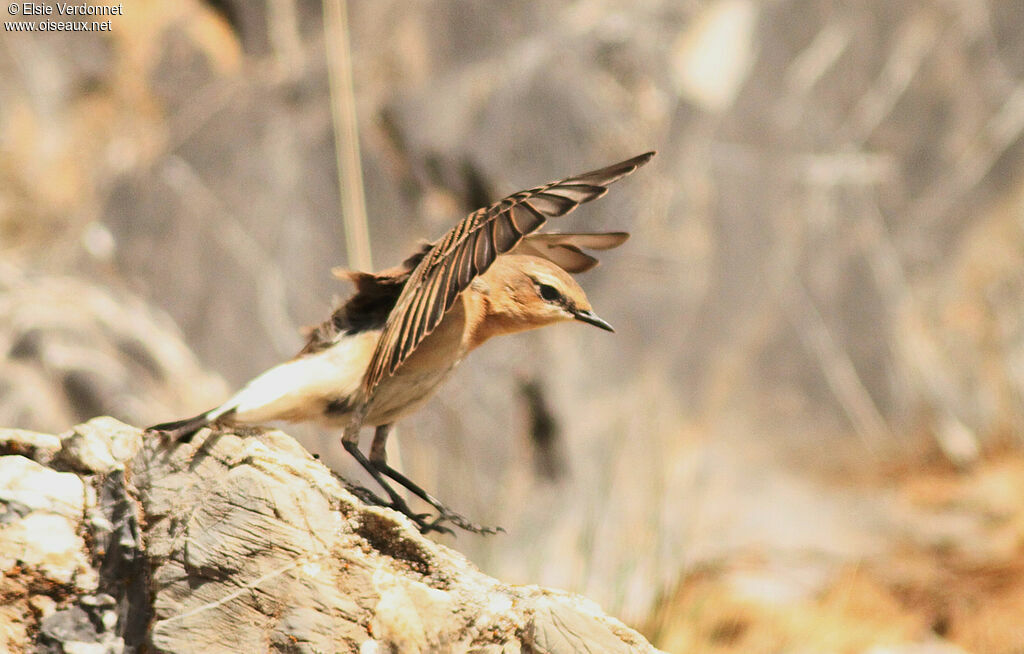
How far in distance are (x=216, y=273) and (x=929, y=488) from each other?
4910mm

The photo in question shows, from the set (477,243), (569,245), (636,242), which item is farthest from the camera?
(636,242)

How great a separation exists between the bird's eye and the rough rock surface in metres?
0.79

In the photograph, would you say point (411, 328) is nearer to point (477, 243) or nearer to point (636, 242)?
point (477, 243)

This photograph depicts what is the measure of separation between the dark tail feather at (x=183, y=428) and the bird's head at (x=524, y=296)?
0.80 m

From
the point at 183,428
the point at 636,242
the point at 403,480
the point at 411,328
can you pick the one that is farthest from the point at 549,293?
the point at 636,242

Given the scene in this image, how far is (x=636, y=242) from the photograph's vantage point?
20.7 ft

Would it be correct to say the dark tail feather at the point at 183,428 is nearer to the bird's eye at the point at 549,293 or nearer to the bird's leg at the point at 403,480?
the bird's leg at the point at 403,480

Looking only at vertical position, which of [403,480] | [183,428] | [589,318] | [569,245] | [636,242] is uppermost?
[636,242]

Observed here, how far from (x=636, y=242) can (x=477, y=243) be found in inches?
166

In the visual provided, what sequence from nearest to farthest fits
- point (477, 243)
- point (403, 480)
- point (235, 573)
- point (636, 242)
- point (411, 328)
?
point (235, 573) < point (477, 243) < point (411, 328) < point (403, 480) < point (636, 242)

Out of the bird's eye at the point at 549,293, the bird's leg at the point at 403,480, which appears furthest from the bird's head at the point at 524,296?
the bird's leg at the point at 403,480

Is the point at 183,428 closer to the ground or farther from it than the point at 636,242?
closer to the ground

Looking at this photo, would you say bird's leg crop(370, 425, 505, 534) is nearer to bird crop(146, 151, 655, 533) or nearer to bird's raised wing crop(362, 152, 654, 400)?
bird crop(146, 151, 655, 533)

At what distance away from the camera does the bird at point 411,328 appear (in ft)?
7.47
